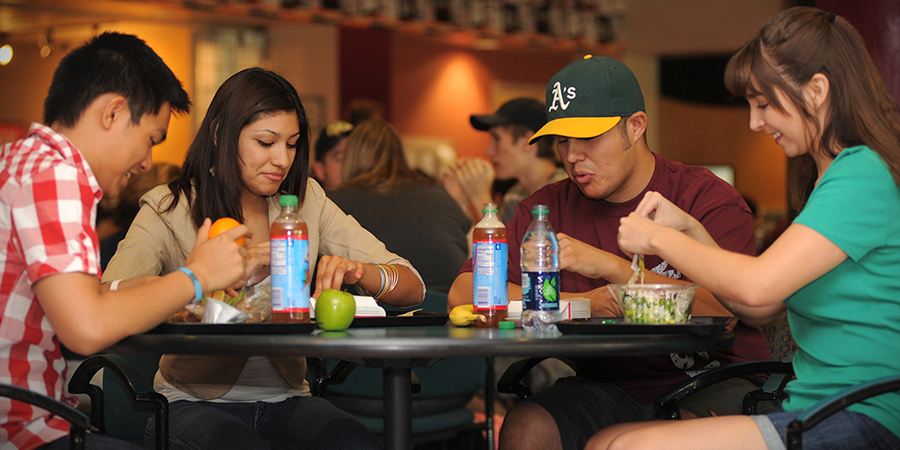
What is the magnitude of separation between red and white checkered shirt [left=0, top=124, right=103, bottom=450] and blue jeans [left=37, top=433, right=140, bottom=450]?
0.01m

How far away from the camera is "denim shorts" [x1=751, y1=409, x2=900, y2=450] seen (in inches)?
51.6

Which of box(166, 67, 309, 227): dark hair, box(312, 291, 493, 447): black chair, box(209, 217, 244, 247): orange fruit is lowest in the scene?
box(312, 291, 493, 447): black chair

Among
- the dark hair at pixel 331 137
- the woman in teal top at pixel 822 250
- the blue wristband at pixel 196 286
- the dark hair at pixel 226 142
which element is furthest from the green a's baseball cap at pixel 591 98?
the dark hair at pixel 331 137

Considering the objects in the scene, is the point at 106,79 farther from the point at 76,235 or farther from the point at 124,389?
the point at 124,389

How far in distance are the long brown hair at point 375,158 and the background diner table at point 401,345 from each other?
1.70 meters

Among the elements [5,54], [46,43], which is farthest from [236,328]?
[5,54]

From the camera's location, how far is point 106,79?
1.48 metres

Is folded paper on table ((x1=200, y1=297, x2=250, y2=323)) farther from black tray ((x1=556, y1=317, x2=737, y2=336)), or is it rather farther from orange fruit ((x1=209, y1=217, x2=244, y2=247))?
black tray ((x1=556, y1=317, x2=737, y2=336))

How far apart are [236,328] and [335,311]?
0.18m

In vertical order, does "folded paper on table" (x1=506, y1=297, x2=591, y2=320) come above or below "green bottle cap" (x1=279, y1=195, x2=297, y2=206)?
below

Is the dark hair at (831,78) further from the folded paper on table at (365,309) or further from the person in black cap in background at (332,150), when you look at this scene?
the person in black cap in background at (332,150)

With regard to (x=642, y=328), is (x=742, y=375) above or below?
below

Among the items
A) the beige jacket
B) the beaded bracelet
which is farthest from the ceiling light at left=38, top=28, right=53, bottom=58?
the beaded bracelet

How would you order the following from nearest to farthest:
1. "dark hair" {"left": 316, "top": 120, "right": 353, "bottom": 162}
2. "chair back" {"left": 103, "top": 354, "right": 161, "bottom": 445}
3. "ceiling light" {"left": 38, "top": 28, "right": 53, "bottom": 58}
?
"chair back" {"left": 103, "top": 354, "right": 161, "bottom": 445}, "dark hair" {"left": 316, "top": 120, "right": 353, "bottom": 162}, "ceiling light" {"left": 38, "top": 28, "right": 53, "bottom": 58}
